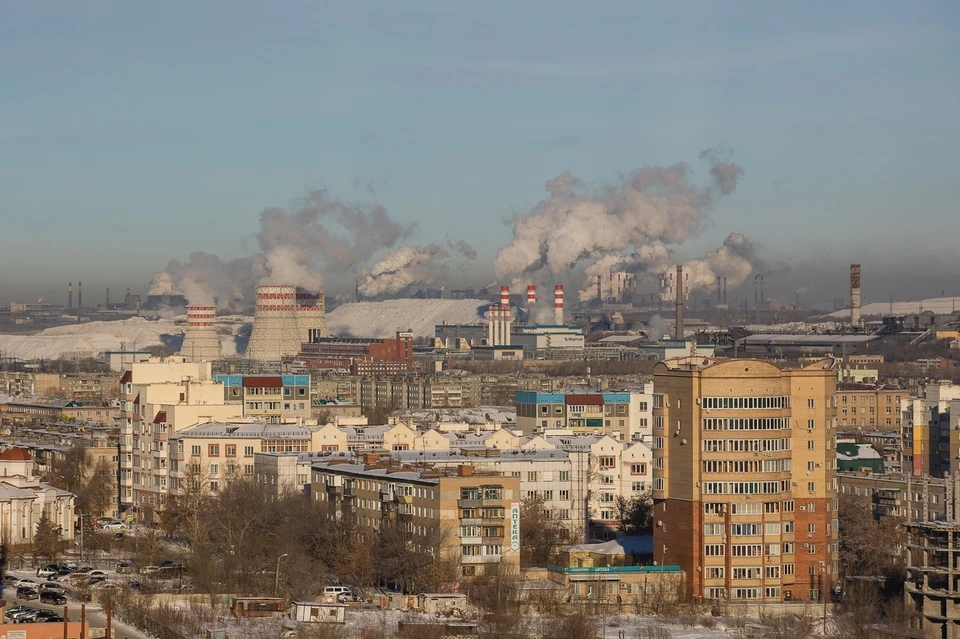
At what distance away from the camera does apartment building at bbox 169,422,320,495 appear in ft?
134

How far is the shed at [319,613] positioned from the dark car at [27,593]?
4.22 metres

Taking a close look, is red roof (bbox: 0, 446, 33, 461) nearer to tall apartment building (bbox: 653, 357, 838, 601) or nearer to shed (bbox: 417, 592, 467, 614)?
shed (bbox: 417, 592, 467, 614)

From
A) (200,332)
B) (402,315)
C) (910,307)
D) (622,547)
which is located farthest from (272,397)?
(910,307)

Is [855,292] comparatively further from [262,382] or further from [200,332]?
[262,382]

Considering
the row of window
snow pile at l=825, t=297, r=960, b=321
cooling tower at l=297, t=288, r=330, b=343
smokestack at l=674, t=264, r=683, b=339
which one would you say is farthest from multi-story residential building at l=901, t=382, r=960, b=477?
snow pile at l=825, t=297, r=960, b=321

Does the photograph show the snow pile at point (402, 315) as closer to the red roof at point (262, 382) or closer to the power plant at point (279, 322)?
the power plant at point (279, 322)

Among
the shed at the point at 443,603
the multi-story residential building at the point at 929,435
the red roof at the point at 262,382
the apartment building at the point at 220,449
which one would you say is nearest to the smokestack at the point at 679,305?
the red roof at the point at 262,382

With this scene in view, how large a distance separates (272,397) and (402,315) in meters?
99.8

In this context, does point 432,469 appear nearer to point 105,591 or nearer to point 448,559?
point 448,559

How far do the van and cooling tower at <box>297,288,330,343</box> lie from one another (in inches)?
3513

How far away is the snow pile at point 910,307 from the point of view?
170163 mm

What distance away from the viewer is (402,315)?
151 m

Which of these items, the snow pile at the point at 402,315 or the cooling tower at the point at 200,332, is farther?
the snow pile at the point at 402,315

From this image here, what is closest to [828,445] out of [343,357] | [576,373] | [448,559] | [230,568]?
[448,559]
